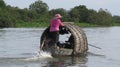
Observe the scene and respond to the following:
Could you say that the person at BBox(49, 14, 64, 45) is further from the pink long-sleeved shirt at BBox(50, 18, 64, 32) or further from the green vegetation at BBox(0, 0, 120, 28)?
the green vegetation at BBox(0, 0, 120, 28)

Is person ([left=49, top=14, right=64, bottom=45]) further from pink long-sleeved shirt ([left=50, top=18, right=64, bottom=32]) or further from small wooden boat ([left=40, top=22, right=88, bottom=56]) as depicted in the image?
small wooden boat ([left=40, top=22, right=88, bottom=56])

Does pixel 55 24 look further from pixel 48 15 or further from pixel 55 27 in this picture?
pixel 48 15

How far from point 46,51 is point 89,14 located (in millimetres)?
89662

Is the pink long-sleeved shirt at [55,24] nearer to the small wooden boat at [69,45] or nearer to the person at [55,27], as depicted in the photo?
the person at [55,27]

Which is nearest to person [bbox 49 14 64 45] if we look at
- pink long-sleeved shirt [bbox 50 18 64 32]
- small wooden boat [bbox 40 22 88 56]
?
pink long-sleeved shirt [bbox 50 18 64 32]

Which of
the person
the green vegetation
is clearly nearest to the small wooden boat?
the person

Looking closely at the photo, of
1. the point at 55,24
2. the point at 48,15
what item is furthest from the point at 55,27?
the point at 48,15

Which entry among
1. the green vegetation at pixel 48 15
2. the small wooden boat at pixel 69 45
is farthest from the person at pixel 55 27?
the green vegetation at pixel 48 15

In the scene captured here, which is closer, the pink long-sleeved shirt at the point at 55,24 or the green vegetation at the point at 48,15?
the pink long-sleeved shirt at the point at 55,24

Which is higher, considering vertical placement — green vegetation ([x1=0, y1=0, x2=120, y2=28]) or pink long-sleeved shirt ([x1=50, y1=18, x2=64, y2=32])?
pink long-sleeved shirt ([x1=50, y1=18, x2=64, y2=32])

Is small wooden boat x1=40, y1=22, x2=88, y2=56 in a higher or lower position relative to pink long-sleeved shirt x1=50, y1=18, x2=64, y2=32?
lower

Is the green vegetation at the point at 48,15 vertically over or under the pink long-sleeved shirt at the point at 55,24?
under

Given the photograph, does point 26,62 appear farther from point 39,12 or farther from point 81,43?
point 39,12

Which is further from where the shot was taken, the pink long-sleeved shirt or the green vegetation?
the green vegetation
